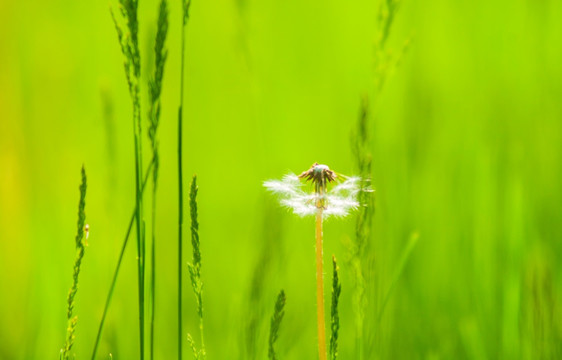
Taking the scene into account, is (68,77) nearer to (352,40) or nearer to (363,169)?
(352,40)

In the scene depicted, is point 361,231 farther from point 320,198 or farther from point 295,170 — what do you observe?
point 295,170

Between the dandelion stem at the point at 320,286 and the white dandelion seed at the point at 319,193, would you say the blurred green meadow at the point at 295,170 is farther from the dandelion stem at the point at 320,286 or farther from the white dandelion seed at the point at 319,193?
the dandelion stem at the point at 320,286

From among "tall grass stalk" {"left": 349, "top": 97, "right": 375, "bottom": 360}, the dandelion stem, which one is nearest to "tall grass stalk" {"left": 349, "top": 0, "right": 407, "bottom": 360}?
"tall grass stalk" {"left": 349, "top": 97, "right": 375, "bottom": 360}

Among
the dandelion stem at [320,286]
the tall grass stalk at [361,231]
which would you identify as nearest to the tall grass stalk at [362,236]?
the tall grass stalk at [361,231]

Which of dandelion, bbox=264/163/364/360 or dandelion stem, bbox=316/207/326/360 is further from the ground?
dandelion, bbox=264/163/364/360

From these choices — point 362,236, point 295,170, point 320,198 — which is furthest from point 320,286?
point 295,170

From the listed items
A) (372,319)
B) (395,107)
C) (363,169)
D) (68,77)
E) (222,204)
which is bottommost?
(372,319)

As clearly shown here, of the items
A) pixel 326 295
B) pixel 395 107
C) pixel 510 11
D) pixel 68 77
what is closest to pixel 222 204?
pixel 326 295

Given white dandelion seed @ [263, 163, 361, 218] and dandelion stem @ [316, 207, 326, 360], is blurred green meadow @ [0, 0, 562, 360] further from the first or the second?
dandelion stem @ [316, 207, 326, 360]
